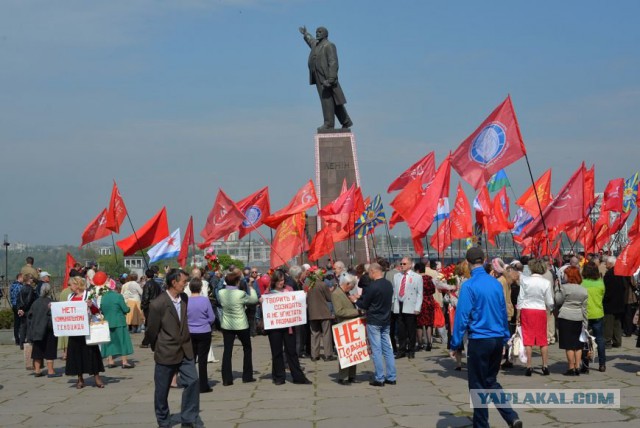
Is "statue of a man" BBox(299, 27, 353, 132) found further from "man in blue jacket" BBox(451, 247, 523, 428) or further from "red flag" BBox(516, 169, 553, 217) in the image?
"man in blue jacket" BBox(451, 247, 523, 428)

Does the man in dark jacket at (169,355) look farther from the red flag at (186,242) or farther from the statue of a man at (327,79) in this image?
the statue of a man at (327,79)

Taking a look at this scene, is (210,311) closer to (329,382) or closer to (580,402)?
(329,382)

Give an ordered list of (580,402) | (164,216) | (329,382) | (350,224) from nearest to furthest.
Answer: (580,402)
(329,382)
(164,216)
(350,224)

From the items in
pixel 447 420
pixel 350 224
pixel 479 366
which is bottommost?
pixel 447 420

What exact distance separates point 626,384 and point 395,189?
514 inches

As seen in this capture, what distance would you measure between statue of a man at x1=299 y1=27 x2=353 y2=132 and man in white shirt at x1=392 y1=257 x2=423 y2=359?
17218mm

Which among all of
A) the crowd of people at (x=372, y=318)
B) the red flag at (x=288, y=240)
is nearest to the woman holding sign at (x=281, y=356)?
the crowd of people at (x=372, y=318)

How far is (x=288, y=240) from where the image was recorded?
23.2 metres

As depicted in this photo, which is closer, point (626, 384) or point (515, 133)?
point (626, 384)

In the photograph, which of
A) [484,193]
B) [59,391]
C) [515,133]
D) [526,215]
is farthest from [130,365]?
[526,215]

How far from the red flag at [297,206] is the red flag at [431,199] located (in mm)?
3632

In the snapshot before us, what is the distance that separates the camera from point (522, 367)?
541 inches

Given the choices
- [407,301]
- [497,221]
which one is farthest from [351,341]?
[497,221]

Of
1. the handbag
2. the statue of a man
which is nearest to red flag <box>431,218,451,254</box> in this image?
the statue of a man
